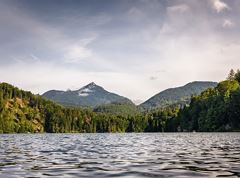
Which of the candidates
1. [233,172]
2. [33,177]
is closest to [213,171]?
[233,172]

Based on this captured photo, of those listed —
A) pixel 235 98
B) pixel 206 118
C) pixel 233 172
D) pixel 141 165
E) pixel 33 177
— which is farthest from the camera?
pixel 206 118

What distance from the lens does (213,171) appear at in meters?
24.0

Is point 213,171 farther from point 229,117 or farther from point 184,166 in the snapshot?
point 229,117

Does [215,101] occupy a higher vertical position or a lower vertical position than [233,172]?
higher

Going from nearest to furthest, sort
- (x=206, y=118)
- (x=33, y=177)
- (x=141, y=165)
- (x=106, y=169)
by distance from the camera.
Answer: (x=33, y=177), (x=106, y=169), (x=141, y=165), (x=206, y=118)

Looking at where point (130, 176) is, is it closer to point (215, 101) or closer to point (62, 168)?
point (62, 168)

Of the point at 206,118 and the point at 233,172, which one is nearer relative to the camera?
the point at 233,172

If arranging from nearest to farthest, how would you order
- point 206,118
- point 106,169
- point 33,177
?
point 33,177, point 106,169, point 206,118

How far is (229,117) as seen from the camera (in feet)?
599

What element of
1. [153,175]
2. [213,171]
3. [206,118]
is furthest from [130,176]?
[206,118]

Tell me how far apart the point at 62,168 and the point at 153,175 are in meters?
6.87

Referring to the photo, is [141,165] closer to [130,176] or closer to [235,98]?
[130,176]

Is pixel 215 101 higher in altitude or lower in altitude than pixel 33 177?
higher

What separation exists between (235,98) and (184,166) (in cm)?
15827
